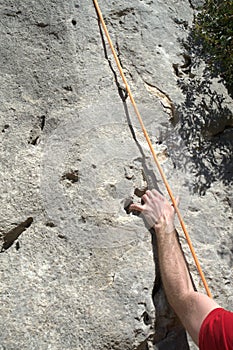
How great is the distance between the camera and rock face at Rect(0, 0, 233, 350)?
1.92 meters

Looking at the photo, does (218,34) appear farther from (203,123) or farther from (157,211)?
(157,211)

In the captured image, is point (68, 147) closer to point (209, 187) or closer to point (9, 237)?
point (9, 237)

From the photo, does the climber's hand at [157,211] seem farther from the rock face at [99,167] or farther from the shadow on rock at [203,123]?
the shadow on rock at [203,123]

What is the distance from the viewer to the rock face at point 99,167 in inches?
75.6

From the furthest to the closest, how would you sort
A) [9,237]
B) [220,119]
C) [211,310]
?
[220,119]
[9,237]
[211,310]

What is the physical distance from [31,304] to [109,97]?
99cm

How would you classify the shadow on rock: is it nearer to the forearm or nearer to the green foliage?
the green foliage

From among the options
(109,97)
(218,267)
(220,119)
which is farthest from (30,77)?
(218,267)

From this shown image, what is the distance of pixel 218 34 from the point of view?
2.47 m

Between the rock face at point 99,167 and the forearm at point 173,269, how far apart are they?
0.05 meters

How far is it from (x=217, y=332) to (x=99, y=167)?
2.77 feet

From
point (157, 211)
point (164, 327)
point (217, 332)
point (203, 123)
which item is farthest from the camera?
point (203, 123)

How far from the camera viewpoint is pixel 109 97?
89.2 inches

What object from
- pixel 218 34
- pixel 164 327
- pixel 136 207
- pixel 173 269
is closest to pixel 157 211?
pixel 136 207
